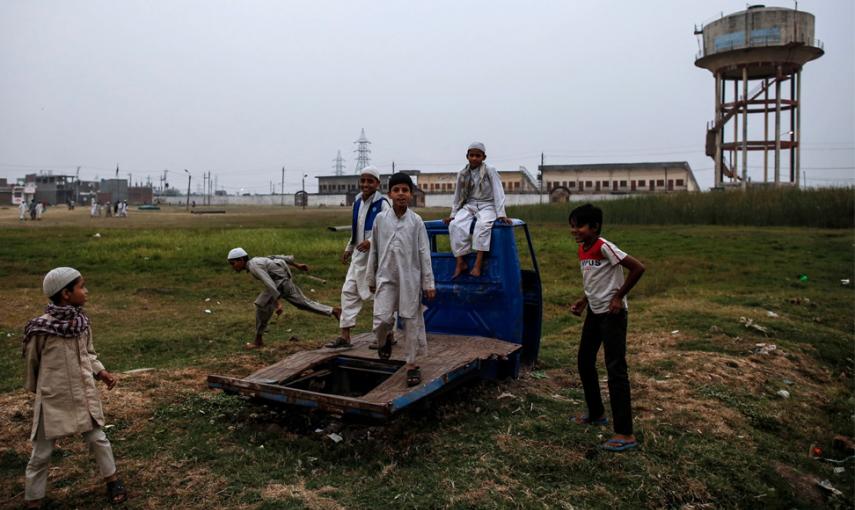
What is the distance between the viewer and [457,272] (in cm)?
685

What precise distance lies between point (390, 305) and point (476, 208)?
84.4 inches

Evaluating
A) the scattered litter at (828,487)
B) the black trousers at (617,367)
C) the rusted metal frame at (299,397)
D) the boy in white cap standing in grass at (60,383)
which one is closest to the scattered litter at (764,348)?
the scattered litter at (828,487)

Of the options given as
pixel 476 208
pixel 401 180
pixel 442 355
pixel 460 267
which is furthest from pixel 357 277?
pixel 401 180

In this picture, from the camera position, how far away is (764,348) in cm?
838

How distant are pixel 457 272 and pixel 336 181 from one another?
8156 centimetres

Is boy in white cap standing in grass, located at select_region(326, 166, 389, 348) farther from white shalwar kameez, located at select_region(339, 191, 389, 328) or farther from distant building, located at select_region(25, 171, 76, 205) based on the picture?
distant building, located at select_region(25, 171, 76, 205)

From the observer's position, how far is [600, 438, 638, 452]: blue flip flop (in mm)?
4848

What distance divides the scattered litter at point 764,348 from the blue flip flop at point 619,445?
13.7 ft

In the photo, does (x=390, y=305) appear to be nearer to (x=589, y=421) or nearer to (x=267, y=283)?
(x=589, y=421)

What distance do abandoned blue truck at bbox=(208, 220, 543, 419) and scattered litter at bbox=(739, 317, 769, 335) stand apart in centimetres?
410

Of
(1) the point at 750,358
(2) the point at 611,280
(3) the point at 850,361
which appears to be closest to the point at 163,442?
(2) the point at 611,280

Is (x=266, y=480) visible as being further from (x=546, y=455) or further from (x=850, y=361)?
(x=850, y=361)

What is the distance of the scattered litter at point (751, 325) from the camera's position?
943 centimetres

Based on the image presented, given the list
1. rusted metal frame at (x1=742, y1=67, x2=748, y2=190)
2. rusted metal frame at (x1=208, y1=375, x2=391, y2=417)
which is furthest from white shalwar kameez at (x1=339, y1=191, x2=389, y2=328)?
rusted metal frame at (x1=742, y1=67, x2=748, y2=190)
